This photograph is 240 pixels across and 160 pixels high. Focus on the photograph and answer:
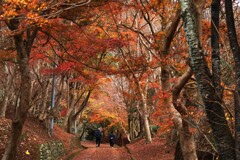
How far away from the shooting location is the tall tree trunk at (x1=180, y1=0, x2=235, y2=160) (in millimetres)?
3904

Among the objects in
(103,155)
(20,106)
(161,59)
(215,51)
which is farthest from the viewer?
(103,155)

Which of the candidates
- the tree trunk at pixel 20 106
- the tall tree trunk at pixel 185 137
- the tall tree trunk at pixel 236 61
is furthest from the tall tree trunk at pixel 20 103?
the tall tree trunk at pixel 236 61

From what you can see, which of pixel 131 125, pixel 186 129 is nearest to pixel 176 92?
pixel 186 129

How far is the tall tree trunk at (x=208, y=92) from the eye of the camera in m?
3.90

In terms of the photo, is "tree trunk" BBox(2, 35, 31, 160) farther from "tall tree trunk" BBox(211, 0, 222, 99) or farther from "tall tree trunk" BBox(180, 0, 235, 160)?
"tall tree trunk" BBox(211, 0, 222, 99)

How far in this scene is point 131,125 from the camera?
29.4 m

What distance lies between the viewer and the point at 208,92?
407cm

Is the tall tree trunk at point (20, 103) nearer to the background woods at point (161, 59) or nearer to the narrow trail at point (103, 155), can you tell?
the background woods at point (161, 59)

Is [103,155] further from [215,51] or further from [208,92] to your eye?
[215,51]

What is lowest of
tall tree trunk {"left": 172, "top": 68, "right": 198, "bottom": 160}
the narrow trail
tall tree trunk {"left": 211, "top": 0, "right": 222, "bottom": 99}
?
the narrow trail

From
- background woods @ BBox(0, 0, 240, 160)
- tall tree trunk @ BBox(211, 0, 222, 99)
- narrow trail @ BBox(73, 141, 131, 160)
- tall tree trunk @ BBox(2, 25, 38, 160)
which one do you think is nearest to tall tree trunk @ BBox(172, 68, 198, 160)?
background woods @ BBox(0, 0, 240, 160)

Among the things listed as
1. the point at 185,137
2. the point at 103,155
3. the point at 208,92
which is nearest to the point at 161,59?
the point at 185,137

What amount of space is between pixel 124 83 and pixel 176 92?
19829 millimetres

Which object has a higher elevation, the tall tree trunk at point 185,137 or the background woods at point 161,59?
the background woods at point 161,59
